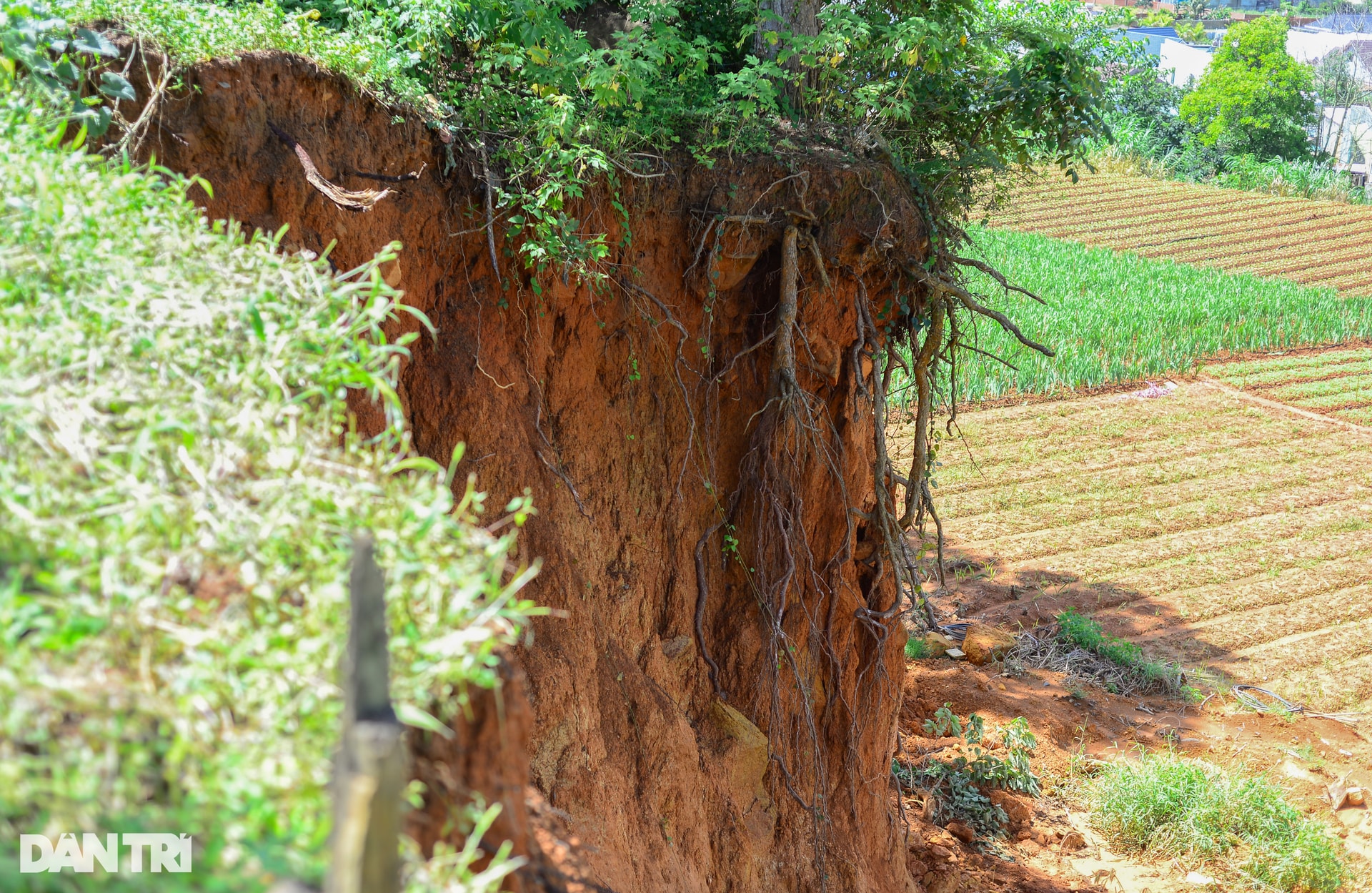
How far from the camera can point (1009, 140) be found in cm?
523

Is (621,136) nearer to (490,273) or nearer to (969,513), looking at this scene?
(490,273)

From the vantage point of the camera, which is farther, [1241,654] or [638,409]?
[1241,654]

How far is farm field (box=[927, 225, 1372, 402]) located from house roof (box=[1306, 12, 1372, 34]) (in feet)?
142

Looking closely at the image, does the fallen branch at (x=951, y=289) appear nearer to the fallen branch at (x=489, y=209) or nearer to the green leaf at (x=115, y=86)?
the fallen branch at (x=489, y=209)

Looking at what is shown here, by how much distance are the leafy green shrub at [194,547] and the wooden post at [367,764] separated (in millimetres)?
100

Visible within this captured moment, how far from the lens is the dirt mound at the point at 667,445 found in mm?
3484

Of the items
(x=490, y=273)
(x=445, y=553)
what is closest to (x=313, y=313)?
(x=445, y=553)

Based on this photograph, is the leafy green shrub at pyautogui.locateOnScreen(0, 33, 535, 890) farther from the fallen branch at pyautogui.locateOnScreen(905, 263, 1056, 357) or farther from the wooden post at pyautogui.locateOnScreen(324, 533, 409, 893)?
the fallen branch at pyautogui.locateOnScreen(905, 263, 1056, 357)

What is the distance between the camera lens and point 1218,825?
23.2ft

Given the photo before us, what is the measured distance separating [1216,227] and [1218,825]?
22.3m

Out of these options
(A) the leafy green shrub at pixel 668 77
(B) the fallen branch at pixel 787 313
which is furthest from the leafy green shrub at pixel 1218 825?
(B) the fallen branch at pixel 787 313

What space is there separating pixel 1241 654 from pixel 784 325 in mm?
6942

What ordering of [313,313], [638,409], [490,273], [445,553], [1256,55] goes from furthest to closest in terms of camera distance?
1. [1256,55]
2. [638,409]
3. [490,273]
4. [313,313]
5. [445,553]

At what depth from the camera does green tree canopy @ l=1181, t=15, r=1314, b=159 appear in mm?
34250
